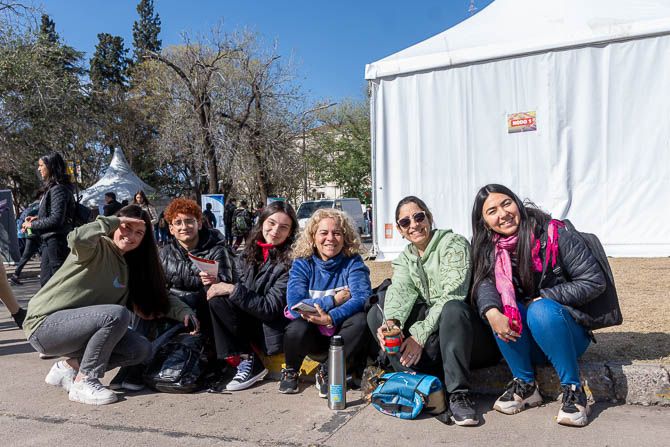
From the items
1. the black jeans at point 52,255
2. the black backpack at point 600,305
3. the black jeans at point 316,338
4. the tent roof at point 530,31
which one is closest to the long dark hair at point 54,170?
the black jeans at point 52,255

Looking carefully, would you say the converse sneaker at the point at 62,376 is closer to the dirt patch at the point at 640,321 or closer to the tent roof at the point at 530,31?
the dirt patch at the point at 640,321

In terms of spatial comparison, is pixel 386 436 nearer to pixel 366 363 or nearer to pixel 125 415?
pixel 366 363

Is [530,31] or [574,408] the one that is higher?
[530,31]

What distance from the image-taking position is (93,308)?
11.7 feet

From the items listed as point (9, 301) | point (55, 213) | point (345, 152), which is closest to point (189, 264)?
point (9, 301)

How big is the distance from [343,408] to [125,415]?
1371mm

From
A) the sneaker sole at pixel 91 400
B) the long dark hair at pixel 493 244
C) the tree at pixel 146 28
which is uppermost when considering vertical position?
the tree at pixel 146 28

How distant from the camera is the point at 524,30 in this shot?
926 centimetres

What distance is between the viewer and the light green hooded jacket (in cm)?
330

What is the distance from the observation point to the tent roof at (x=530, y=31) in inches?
336

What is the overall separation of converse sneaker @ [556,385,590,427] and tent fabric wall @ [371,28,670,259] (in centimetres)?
645

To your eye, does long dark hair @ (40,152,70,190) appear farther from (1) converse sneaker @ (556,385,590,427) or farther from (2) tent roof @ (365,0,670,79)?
(2) tent roof @ (365,0,670,79)

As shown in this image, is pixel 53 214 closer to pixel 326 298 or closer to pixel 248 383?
pixel 248 383

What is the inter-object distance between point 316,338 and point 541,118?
695 cm
